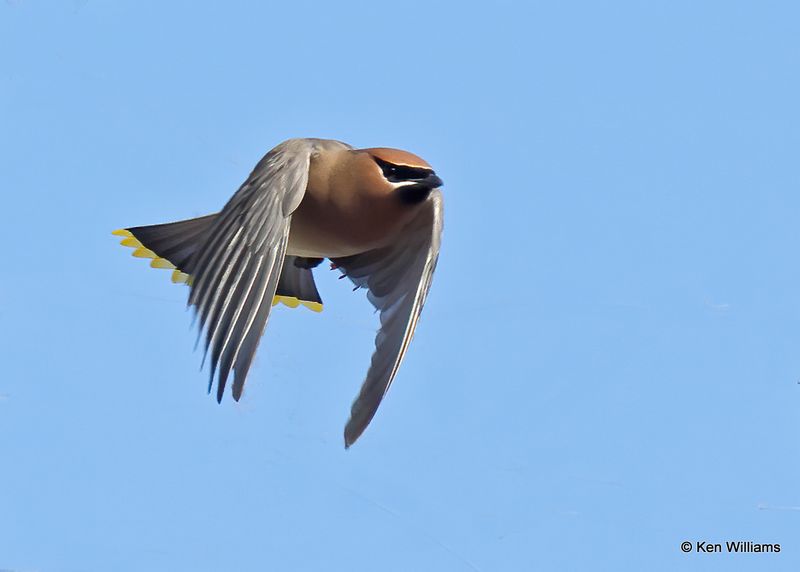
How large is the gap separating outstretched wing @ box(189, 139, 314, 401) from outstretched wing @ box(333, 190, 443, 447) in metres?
0.59

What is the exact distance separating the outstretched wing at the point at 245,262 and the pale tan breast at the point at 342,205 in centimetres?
14

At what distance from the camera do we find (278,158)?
5.49m

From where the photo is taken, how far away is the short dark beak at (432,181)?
5.54m

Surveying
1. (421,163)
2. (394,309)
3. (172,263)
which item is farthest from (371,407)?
(172,263)

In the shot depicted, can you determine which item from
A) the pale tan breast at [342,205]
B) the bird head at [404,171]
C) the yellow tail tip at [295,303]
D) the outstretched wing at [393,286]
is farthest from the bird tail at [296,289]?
the bird head at [404,171]

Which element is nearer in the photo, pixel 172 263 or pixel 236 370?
pixel 236 370

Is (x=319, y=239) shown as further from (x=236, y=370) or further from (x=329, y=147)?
(x=236, y=370)

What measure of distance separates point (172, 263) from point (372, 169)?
118 cm

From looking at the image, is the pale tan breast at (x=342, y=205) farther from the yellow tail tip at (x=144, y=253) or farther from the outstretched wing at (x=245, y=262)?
the yellow tail tip at (x=144, y=253)

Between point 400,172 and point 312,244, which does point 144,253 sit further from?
point 400,172

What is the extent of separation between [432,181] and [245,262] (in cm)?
86

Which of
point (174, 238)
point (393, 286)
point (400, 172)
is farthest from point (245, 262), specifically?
point (174, 238)

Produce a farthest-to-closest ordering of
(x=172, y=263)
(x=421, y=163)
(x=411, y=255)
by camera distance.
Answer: (x=172, y=263), (x=411, y=255), (x=421, y=163)

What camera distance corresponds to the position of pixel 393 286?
19.6 ft
